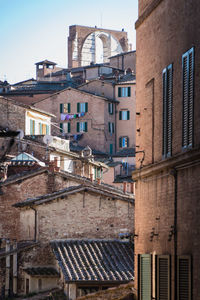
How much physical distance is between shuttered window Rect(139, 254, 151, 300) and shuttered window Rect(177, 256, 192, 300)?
7.78 feet

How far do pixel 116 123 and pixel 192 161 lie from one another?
69.0 metres

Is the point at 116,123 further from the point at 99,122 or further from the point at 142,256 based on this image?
the point at 142,256

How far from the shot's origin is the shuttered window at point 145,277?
696 inches

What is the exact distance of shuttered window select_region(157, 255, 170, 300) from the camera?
16141mm

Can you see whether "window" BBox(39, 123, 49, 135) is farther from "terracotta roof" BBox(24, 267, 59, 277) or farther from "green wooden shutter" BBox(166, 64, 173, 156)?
"green wooden shutter" BBox(166, 64, 173, 156)

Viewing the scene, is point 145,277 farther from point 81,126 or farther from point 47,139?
point 81,126

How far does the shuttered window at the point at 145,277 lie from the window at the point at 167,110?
236 cm

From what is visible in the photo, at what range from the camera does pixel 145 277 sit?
17922mm

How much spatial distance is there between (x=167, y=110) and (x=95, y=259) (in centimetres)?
1718

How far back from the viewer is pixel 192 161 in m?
14.6

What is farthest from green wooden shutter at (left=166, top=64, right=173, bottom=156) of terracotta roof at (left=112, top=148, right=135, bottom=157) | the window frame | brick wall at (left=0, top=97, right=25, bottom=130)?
terracotta roof at (left=112, top=148, right=135, bottom=157)

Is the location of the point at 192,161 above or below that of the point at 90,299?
above

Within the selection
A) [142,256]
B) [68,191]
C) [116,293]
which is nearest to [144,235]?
[142,256]

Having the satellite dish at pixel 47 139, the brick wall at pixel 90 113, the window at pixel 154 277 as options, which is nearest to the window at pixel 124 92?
the brick wall at pixel 90 113
